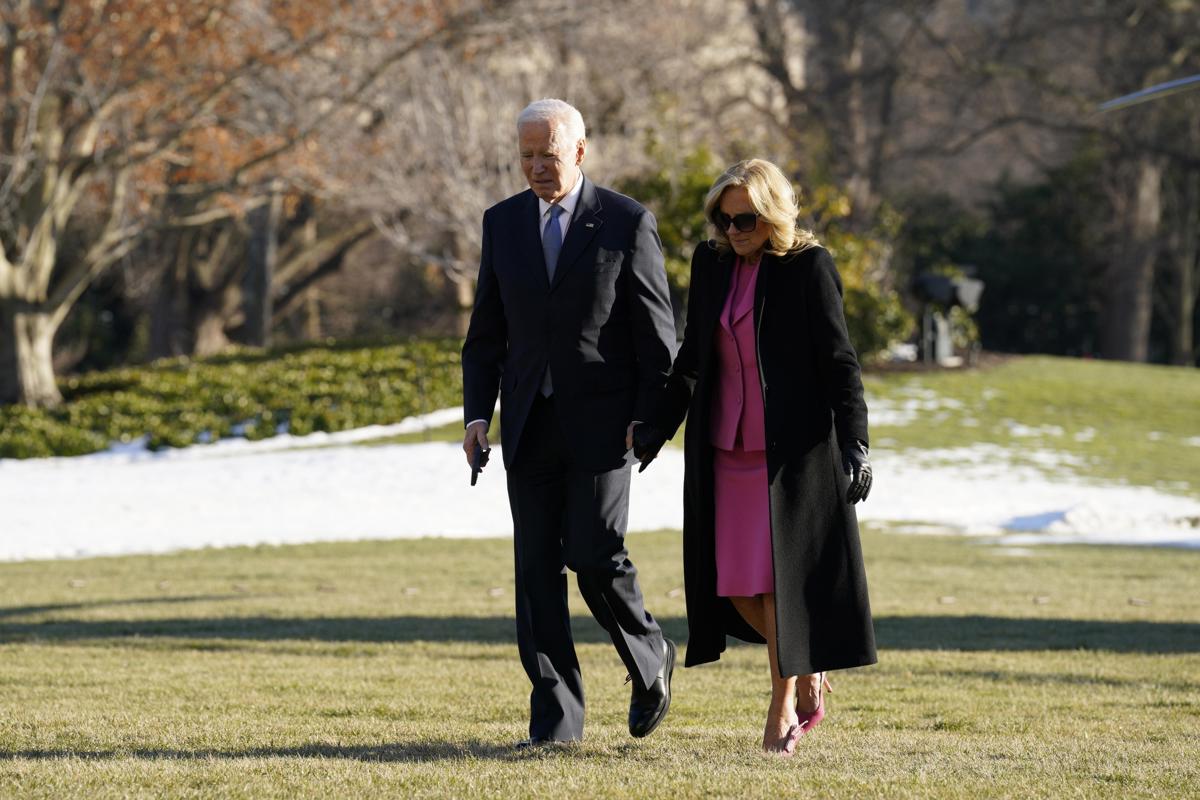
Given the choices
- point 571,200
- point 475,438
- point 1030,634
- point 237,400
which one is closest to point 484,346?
point 475,438

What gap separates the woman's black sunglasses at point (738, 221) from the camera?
5195 millimetres

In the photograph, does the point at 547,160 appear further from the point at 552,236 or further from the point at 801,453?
the point at 801,453

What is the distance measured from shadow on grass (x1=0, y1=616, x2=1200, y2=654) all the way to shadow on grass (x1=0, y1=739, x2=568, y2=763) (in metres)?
3.84

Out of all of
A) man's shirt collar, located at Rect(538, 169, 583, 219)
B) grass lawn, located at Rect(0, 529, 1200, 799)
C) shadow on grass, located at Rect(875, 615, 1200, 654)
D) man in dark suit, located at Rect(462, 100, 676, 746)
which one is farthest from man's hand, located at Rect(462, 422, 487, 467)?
shadow on grass, located at Rect(875, 615, 1200, 654)

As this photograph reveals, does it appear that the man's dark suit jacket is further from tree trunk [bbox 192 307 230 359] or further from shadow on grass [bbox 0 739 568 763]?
tree trunk [bbox 192 307 230 359]

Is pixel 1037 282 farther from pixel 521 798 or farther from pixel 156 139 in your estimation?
pixel 521 798

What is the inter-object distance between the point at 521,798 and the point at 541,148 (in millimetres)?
2032

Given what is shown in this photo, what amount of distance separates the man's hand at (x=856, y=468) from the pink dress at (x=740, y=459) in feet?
0.83

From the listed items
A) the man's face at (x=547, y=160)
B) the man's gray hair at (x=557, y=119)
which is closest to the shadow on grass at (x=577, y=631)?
the man's face at (x=547, y=160)

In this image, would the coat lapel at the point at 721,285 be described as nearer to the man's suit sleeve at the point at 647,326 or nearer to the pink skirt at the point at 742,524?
the man's suit sleeve at the point at 647,326

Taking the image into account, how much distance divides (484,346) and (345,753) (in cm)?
136

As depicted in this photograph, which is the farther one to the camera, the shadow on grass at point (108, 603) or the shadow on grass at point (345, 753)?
the shadow on grass at point (108, 603)

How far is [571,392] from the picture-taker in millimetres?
5246

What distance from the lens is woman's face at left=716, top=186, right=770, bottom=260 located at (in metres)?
5.18
